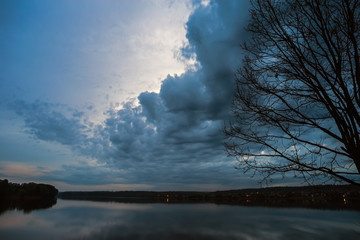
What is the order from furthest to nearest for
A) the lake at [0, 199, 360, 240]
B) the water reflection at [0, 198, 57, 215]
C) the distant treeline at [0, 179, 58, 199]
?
the distant treeline at [0, 179, 58, 199] < the water reflection at [0, 198, 57, 215] < the lake at [0, 199, 360, 240]

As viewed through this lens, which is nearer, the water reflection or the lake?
the lake

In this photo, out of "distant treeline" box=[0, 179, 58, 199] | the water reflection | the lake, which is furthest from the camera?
"distant treeline" box=[0, 179, 58, 199]

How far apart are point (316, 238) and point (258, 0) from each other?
2968cm

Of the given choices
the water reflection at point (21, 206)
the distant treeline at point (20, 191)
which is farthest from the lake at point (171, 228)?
the distant treeline at point (20, 191)

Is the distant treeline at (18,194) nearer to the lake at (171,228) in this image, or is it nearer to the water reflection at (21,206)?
the water reflection at (21,206)

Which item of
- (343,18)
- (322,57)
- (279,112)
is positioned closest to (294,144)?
(279,112)

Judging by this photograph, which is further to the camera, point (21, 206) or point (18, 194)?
point (18, 194)

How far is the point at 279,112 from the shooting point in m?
4.86

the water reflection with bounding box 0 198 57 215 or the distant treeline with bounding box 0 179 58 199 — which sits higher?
the distant treeline with bounding box 0 179 58 199

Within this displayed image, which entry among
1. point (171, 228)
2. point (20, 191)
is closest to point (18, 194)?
point (20, 191)

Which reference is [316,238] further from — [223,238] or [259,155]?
[259,155]

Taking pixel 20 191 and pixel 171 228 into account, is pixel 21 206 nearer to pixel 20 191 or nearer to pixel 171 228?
pixel 20 191

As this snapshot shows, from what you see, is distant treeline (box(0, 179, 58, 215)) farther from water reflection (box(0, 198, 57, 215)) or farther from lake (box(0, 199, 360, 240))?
lake (box(0, 199, 360, 240))

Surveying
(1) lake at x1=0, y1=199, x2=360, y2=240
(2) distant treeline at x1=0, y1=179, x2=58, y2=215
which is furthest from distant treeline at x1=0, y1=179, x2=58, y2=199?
(1) lake at x1=0, y1=199, x2=360, y2=240
